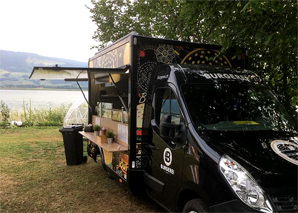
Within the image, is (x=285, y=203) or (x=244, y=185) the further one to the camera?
(x=244, y=185)

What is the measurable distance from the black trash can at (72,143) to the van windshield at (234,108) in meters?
4.76

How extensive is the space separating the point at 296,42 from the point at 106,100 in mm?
4660

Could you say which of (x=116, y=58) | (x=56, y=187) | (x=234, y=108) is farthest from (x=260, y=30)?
(x=56, y=187)

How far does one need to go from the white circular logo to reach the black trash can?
14.2 feet

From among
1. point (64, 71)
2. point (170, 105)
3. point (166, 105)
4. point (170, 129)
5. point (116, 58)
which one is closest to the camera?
point (170, 129)

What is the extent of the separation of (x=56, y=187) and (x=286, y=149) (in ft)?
15.8

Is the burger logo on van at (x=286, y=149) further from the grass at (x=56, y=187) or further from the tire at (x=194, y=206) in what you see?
the grass at (x=56, y=187)

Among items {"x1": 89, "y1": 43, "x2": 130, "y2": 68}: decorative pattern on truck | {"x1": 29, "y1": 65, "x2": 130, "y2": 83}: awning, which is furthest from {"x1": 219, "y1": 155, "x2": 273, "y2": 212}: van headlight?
{"x1": 89, "y1": 43, "x2": 130, "y2": 68}: decorative pattern on truck

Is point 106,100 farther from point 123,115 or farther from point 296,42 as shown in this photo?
point 296,42

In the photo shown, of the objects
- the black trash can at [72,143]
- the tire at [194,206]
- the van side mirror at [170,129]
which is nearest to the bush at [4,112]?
the black trash can at [72,143]

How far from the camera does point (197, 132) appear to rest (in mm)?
3318

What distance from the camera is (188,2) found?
204 inches

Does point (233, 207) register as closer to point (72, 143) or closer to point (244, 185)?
point (244, 185)

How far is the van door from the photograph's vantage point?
3588 mm
